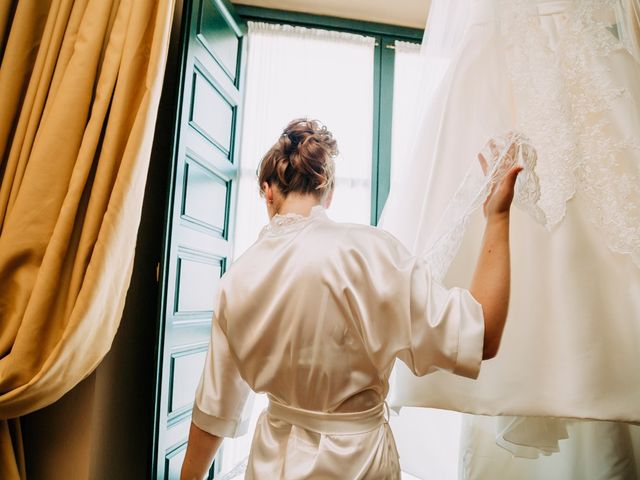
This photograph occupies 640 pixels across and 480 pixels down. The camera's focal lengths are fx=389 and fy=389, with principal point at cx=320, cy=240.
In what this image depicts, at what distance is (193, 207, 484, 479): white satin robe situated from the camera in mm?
669

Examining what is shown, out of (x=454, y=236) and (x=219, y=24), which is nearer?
(x=454, y=236)

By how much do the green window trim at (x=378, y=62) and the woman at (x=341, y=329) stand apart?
1.35 metres

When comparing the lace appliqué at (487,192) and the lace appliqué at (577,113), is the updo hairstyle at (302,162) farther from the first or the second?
the lace appliqué at (577,113)

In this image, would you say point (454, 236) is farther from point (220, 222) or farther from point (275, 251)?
point (220, 222)

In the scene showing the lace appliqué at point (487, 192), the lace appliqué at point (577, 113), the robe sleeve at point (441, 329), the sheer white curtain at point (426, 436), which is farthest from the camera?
the sheer white curtain at point (426, 436)

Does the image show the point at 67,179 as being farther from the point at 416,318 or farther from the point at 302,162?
the point at 416,318

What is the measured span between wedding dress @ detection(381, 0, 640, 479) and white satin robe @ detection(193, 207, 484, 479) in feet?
0.60

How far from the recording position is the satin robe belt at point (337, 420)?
2.31 feet

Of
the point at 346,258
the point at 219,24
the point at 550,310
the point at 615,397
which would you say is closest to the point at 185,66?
the point at 219,24

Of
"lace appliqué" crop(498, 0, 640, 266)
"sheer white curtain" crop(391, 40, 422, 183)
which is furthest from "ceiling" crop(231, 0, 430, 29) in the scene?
"lace appliqué" crop(498, 0, 640, 266)

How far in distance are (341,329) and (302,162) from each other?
35 cm

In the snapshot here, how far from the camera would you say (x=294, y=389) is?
2.39 ft

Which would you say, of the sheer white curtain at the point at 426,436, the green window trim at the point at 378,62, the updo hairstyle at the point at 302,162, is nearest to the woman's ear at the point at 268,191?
the updo hairstyle at the point at 302,162

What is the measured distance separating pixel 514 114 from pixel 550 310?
0.49 meters
